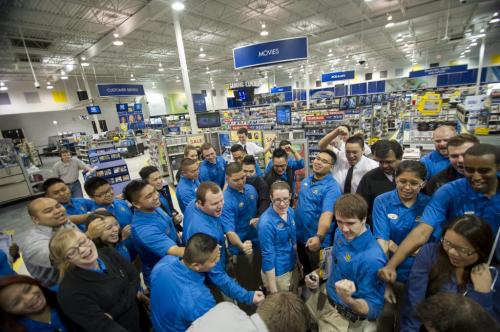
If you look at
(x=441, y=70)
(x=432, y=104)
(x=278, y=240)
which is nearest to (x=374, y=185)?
(x=278, y=240)

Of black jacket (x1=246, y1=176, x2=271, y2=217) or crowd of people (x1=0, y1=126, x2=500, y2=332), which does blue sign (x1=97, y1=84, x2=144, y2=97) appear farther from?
black jacket (x1=246, y1=176, x2=271, y2=217)

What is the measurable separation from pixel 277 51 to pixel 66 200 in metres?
6.02

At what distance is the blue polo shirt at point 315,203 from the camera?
8.14 feet

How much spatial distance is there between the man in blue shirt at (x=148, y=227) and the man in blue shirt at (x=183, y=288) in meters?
0.49

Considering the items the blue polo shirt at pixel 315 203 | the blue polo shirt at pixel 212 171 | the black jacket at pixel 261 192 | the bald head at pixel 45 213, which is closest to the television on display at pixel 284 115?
the blue polo shirt at pixel 212 171

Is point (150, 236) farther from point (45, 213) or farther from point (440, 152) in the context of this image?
point (440, 152)

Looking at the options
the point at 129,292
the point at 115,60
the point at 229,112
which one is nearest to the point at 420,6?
the point at 229,112

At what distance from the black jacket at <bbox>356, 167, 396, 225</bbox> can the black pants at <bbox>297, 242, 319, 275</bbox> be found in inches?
33.3

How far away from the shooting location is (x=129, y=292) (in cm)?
183

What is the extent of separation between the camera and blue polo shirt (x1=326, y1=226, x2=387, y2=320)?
1.58m

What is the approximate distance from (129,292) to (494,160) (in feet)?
9.28

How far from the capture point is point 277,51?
660cm

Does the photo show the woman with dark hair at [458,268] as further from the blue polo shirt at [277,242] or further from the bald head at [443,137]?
the bald head at [443,137]

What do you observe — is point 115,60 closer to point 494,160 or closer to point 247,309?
point 247,309
